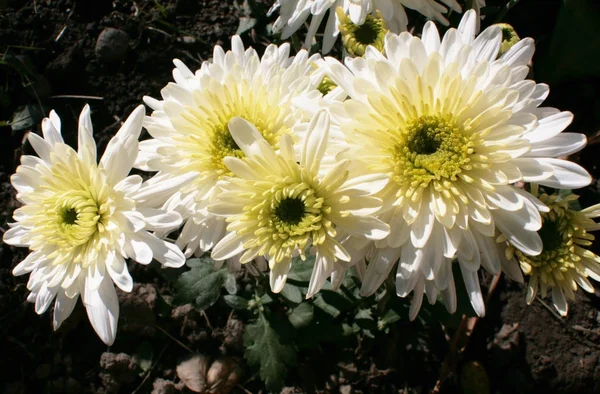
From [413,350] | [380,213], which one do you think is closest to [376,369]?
[413,350]

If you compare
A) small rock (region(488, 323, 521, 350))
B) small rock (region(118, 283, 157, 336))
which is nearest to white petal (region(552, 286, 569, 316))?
small rock (region(488, 323, 521, 350))

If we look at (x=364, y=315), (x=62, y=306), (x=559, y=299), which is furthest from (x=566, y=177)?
(x=62, y=306)

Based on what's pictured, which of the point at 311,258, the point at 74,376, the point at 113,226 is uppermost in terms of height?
the point at 113,226

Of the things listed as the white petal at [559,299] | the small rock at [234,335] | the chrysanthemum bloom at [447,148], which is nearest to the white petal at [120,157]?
the chrysanthemum bloom at [447,148]

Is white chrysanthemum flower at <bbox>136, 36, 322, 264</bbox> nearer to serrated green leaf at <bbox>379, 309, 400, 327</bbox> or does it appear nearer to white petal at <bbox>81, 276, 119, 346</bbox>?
white petal at <bbox>81, 276, 119, 346</bbox>

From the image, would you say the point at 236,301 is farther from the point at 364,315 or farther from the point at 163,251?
the point at 163,251

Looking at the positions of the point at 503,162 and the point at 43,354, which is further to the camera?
the point at 43,354

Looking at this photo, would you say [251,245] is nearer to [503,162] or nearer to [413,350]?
[503,162]
